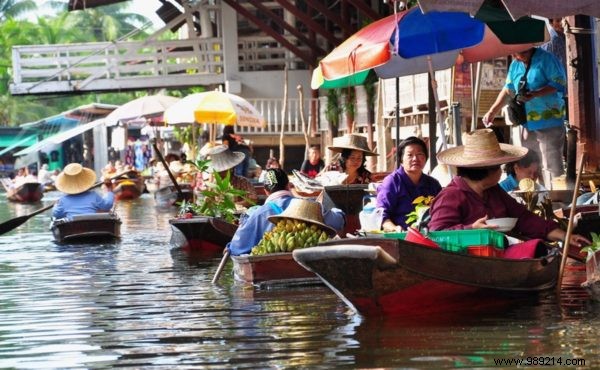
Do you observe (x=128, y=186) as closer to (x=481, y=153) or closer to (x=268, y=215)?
(x=268, y=215)

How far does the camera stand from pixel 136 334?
8.30m

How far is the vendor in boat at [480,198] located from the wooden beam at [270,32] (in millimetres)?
20559

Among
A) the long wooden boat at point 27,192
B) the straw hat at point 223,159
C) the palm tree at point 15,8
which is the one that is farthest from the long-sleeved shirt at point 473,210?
the palm tree at point 15,8

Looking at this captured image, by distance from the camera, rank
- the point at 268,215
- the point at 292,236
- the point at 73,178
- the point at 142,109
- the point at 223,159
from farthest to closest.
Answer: the point at 142,109 < the point at 73,178 < the point at 223,159 < the point at 268,215 < the point at 292,236

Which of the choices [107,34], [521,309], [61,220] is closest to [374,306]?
[521,309]

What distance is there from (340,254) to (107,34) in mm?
71591

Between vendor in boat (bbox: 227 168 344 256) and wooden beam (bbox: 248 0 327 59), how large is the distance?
57.2 feet

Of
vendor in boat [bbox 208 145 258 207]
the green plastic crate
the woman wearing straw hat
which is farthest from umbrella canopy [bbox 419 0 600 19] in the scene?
vendor in boat [bbox 208 145 258 207]

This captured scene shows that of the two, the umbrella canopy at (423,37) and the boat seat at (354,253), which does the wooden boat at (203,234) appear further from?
the boat seat at (354,253)

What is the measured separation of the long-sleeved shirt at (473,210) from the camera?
28.2 ft

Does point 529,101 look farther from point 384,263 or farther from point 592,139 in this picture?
point 384,263

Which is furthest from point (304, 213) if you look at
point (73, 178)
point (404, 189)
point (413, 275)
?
point (73, 178)

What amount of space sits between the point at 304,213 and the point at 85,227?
7525 millimetres

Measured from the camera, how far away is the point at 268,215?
10.8 m
